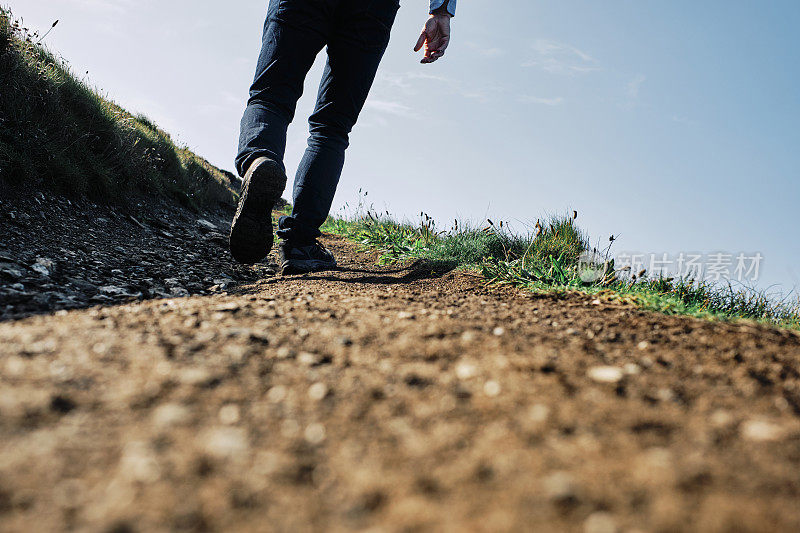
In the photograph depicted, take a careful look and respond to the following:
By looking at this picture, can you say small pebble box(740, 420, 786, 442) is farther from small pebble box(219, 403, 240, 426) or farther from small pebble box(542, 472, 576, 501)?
small pebble box(219, 403, 240, 426)

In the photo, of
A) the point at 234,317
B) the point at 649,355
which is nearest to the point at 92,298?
the point at 234,317

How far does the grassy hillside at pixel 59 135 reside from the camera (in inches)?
139

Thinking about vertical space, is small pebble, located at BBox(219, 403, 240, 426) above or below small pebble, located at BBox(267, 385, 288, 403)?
below

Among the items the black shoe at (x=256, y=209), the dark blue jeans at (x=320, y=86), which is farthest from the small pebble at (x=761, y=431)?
the dark blue jeans at (x=320, y=86)

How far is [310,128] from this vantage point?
119 inches

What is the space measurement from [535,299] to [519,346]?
39.7 inches

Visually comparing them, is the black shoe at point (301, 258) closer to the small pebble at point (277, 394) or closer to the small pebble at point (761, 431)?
the small pebble at point (277, 394)

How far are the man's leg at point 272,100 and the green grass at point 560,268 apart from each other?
141 centimetres

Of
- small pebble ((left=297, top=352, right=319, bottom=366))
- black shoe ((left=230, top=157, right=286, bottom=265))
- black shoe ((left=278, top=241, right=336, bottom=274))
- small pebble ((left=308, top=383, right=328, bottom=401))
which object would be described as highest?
black shoe ((left=230, top=157, right=286, bottom=265))

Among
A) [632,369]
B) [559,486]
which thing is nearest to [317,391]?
[559,486]

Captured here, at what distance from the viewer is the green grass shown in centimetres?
244

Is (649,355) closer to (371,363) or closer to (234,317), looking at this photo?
(371,363)

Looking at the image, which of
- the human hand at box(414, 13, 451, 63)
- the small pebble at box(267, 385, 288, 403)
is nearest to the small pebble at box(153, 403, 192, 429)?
the small pebble at box(267, 385, 288, 403)

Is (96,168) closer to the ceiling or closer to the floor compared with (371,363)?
closer to the ceiling
